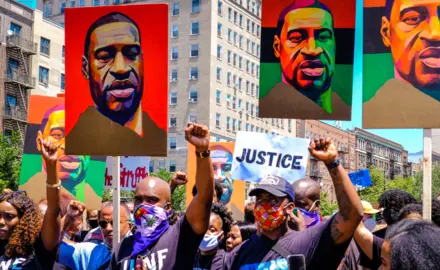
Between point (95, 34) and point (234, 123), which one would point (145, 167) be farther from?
point (234, 123)

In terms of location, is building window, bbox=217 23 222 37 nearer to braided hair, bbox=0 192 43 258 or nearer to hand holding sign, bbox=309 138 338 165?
braided hair, bbox=0 192 43 258

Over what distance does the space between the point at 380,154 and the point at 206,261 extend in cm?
11815

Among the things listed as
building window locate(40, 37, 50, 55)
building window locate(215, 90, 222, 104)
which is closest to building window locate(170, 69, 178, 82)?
building window locate(215, 90, 222, 104)

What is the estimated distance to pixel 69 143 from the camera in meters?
6.73

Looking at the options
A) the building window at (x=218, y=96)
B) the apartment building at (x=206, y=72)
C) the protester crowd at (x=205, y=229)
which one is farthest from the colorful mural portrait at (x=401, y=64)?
the building window at (x=218, y=96)

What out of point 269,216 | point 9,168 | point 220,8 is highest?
point 220,8

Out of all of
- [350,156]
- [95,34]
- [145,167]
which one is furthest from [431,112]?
[350,156]

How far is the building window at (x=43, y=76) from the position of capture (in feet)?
158

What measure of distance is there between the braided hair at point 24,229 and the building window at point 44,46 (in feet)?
147

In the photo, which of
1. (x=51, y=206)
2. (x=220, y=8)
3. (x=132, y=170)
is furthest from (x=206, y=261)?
(x=220, y=8)

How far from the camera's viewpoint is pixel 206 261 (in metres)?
5.68

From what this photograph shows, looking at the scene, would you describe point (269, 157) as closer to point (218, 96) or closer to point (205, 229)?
point (205, 229)

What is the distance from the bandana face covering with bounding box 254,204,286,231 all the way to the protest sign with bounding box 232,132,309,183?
14.2 ft

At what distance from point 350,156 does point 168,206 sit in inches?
4045
